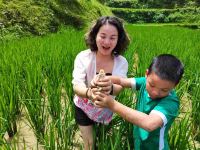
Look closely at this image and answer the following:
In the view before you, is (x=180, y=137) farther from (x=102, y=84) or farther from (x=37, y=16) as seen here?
(x=37, y=16)

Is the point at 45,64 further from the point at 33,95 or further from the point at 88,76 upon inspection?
the point at 88,76

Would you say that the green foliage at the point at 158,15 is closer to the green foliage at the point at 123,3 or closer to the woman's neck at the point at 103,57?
the green foliage at the point at 123,3

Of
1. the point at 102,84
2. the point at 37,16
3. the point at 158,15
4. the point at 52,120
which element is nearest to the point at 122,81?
the point at 102,84

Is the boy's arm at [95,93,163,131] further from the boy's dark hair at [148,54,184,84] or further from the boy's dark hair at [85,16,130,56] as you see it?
the boy's dark hair at [85,16,130,56]

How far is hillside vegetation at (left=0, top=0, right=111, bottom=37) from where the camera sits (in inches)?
225

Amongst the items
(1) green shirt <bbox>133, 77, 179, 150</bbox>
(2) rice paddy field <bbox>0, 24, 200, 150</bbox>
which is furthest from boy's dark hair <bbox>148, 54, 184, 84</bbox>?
(2) rice paddy field <bbox>0, 24, 200, 150</bbox>

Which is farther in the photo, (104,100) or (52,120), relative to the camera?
(52,120)

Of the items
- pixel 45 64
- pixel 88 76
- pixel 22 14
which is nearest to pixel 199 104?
pixel 88 76

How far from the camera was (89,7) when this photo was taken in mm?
10320

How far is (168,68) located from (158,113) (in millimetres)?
182

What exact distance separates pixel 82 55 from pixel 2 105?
0.57 metres

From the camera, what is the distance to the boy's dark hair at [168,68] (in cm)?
134

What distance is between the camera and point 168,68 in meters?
1.35

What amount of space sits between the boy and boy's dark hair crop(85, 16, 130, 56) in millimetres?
423
